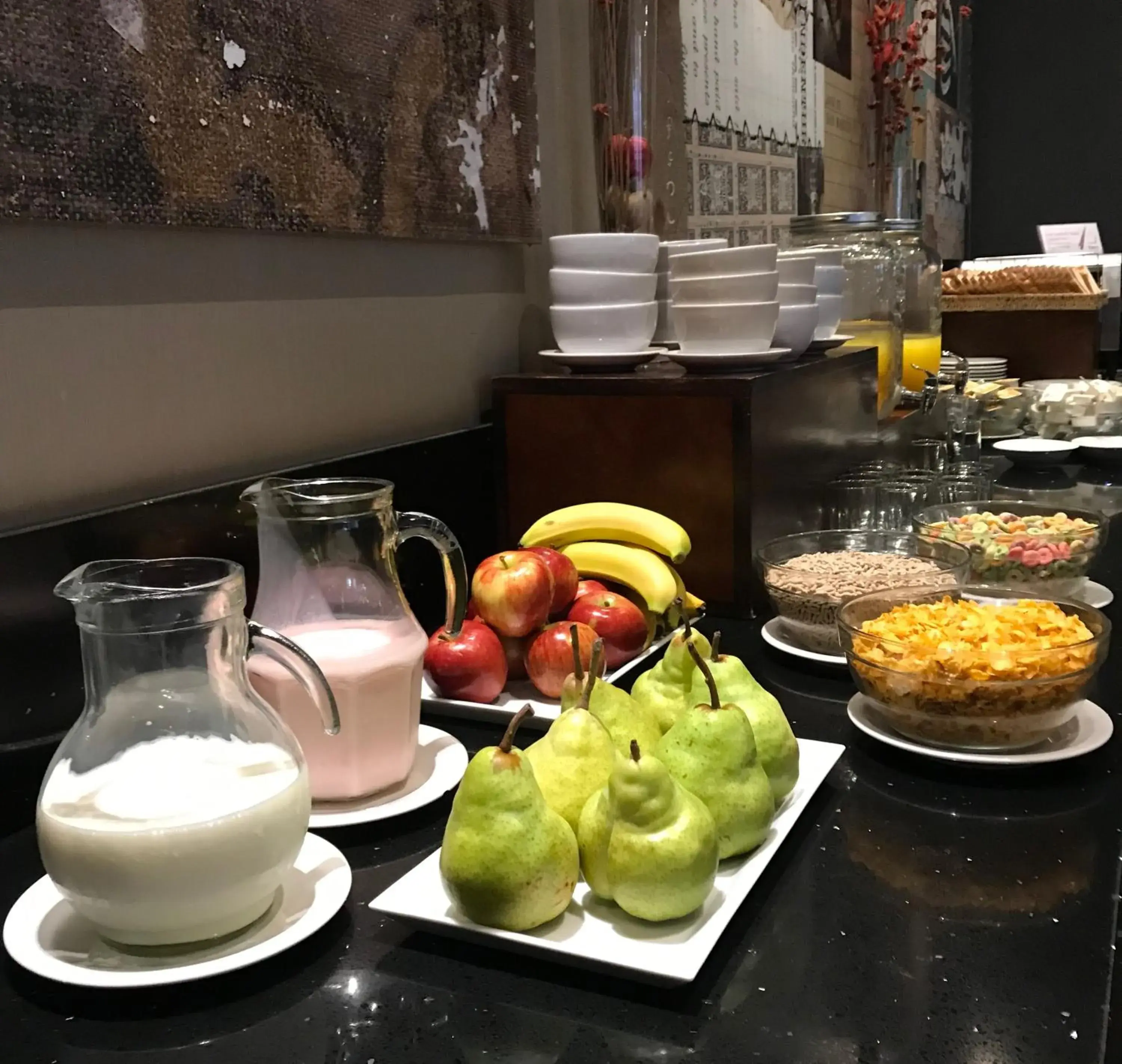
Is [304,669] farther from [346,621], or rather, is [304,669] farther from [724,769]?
[724,769]

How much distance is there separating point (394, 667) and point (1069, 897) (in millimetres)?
442

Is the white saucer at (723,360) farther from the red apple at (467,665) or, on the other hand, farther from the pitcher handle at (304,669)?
the pitcher handle at (304,669)

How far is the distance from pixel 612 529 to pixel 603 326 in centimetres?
28

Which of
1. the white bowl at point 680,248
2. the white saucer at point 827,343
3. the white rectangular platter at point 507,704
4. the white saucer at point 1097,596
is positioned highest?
the white bowl at point 680,248

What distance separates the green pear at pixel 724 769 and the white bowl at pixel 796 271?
81 cm

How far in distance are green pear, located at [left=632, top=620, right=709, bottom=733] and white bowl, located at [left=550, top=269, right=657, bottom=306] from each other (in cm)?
59

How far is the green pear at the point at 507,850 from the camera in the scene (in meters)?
0.60

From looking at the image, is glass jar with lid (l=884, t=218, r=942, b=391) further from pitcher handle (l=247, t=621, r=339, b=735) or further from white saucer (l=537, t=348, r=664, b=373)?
pitcher handle (l=247, t=621, r=339, b=735)

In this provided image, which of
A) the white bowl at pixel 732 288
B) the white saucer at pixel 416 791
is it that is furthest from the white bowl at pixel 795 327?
the white saucer at pixel 416 791

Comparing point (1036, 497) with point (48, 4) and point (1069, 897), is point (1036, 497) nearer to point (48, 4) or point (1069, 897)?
point (1069, 897)

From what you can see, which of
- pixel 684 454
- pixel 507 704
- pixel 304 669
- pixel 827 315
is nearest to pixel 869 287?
pixel 827 315

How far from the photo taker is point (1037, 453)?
80.4 inches

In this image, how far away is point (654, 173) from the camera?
5.08 feet

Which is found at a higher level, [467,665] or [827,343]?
[827,343]
